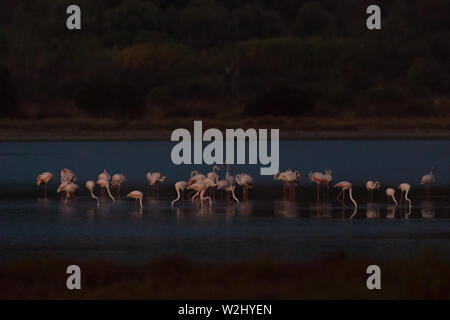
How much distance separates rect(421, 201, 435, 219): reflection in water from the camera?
21203 millimetres

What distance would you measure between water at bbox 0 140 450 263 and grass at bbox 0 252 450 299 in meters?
1.12

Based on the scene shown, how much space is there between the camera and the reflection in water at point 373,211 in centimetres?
2116

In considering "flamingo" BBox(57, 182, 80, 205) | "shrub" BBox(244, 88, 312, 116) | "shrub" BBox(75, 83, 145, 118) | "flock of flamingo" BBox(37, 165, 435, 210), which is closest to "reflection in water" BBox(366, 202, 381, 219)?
"flock of flamingo" BBox(37, 165, 435, 210)

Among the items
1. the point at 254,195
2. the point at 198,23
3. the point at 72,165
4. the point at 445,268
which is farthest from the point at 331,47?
the point at 445,268

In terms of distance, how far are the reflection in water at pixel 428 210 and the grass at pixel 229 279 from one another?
22.5 ft

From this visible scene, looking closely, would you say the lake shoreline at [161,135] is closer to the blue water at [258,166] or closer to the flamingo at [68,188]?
the blue water at [258,166]

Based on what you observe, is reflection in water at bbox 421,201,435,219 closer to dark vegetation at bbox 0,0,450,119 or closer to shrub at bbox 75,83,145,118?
dark vegetation at bbox 0,0,450,119

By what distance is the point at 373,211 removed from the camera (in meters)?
22.0

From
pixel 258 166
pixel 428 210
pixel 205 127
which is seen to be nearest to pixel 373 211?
pixel 428 210

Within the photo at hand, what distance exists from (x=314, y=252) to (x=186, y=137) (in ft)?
130

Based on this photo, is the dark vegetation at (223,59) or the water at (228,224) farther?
the dark vegetation at (223,59)

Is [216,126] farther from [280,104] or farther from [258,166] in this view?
[258,166]

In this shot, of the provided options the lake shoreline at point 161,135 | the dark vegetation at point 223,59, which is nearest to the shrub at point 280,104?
the dark vegetation at point 223,59
